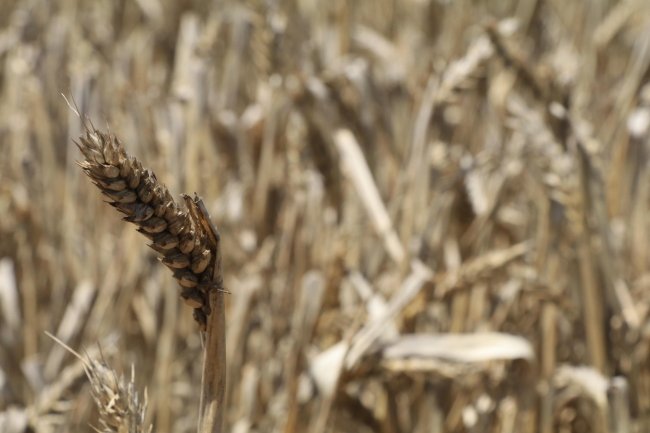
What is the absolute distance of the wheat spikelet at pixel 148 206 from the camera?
344 mm

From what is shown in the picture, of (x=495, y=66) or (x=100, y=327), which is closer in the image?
(x=100, y=327)

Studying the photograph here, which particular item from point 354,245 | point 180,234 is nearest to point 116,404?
point 180,234

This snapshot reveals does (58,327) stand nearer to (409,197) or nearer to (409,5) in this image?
(409,197)

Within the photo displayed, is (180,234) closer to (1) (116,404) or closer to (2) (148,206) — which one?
(2) (148,206)

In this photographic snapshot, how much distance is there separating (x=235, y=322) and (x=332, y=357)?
0.31 meters

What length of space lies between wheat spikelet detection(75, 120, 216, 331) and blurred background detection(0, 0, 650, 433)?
46 centimetres

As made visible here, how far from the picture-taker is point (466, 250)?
120 centimetres

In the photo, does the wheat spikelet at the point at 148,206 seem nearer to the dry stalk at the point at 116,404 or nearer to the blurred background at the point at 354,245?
the dry stalk at the point at 116,404

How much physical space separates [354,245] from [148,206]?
0.92m

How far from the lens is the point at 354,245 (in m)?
1.26

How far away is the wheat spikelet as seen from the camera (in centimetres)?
34

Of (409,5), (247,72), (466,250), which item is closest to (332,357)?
(466,250)

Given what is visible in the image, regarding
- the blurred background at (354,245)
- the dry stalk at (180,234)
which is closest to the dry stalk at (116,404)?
the dry stalk at (180,234)

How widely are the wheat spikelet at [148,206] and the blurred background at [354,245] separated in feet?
1.52
